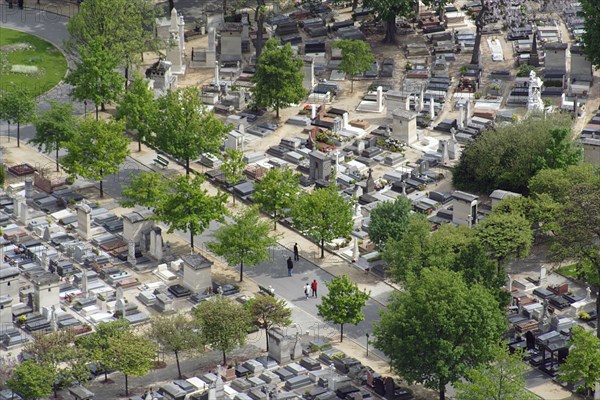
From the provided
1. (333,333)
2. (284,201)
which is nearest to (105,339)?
(333,333)

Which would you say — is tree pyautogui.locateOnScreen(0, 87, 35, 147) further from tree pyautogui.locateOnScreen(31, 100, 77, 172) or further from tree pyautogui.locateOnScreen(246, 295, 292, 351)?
tree pyautogui.locateOnScreen(246, 295, 292, 351)

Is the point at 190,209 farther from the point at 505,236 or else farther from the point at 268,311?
the point at 505,236

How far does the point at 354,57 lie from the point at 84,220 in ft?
121

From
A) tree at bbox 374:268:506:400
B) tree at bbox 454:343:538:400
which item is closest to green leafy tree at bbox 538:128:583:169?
tree at bbox 374:268:506:400

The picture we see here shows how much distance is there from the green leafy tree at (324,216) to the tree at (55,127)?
76.5 feet

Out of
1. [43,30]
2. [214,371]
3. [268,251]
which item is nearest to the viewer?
[214,371]

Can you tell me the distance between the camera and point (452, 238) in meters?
114

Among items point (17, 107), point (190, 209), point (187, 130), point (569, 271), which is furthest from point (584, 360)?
point (17, 107)

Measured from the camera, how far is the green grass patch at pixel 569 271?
118 meters

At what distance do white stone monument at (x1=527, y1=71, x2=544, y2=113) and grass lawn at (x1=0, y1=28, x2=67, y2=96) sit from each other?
142ft

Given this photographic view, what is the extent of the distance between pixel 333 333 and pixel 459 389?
1540 cm

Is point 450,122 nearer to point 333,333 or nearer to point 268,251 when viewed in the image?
point 268,251

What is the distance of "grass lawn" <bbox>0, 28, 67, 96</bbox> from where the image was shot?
152 metres

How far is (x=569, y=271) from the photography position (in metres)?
119
